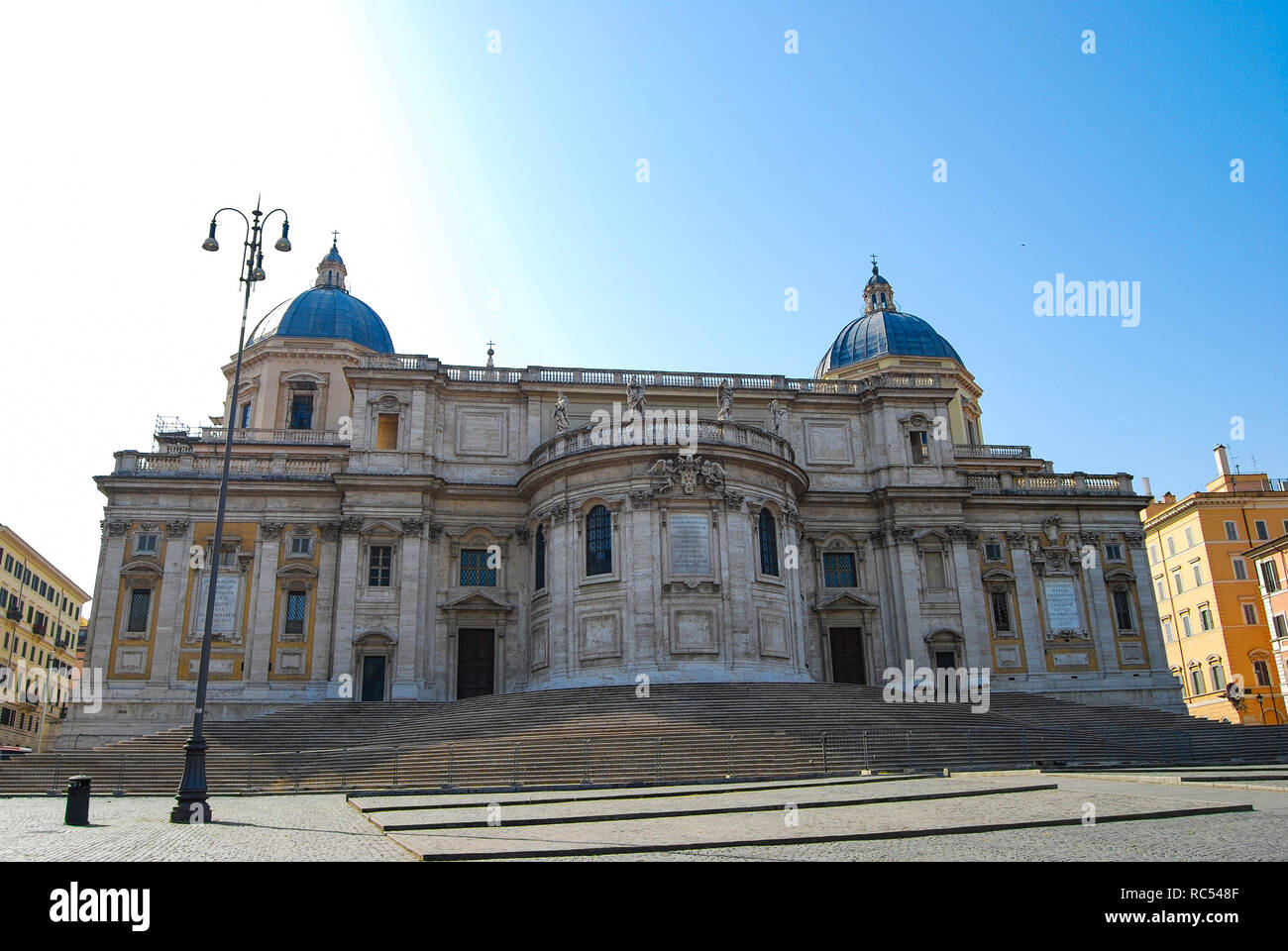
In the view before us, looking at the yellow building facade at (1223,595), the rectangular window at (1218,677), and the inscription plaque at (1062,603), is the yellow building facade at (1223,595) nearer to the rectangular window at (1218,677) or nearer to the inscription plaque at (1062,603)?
the rectangular window at (1218,677)

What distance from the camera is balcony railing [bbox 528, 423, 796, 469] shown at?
115 feet

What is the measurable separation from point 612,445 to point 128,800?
19.2 m

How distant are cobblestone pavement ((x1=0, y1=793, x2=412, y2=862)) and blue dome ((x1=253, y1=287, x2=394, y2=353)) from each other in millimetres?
34137

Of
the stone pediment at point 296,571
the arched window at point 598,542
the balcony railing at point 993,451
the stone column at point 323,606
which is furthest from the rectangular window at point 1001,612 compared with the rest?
the stone pediment at point 296,571

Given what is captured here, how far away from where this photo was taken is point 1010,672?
132 ft

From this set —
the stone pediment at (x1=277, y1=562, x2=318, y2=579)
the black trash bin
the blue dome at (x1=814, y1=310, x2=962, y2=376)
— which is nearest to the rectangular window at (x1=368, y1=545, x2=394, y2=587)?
the stone pediment at (x1=277, y1=562, x2=318, y2=579)

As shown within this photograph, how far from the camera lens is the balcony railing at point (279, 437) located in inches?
1758

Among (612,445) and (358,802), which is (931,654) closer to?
(612,445)

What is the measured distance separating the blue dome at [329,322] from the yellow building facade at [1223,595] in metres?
44.3

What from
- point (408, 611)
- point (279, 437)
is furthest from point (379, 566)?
point (279, 437)

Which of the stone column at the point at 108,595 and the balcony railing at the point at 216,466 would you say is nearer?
the stone column at the point at 108,595

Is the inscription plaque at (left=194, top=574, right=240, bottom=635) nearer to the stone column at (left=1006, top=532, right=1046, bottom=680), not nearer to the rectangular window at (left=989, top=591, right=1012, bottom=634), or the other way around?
the rectangular window at (left=989, top=591, right=1012, bottom=634)

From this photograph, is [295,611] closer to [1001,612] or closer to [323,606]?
[323,606]
